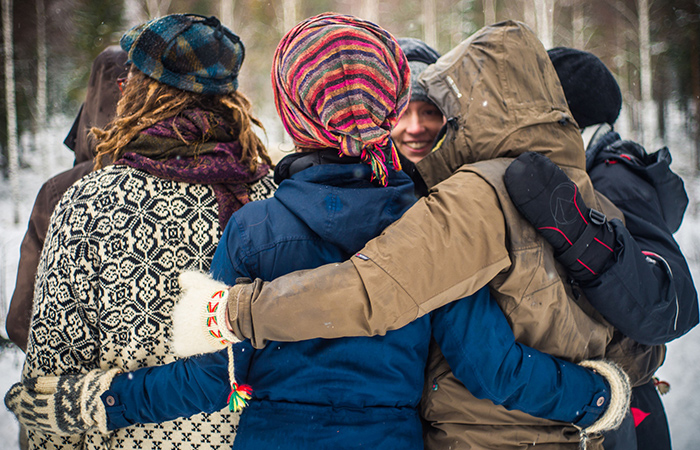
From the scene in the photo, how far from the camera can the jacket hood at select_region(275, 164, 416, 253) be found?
120cm

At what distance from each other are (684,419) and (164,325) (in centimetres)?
470

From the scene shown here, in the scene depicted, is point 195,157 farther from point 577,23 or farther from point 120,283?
point 577,23

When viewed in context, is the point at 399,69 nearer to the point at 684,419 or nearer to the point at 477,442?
the point at 477,442

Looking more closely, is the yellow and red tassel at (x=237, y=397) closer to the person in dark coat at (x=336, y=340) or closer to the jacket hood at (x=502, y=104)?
the person in dark coat at (x=336, y=340)

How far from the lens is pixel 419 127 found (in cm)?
245

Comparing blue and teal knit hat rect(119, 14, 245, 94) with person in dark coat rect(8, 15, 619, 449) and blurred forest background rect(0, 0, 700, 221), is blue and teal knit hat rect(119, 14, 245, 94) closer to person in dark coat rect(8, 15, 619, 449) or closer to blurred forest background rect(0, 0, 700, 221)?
person in dark coat rect(8, 15, 619, 449)

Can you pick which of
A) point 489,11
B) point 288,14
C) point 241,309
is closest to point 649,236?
point 241,309

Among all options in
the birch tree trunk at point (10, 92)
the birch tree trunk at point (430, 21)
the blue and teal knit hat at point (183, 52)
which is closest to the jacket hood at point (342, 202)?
the blue and teal knit hat at point (183, 52)

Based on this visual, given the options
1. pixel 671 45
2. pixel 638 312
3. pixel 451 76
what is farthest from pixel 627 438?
pixel 671 45

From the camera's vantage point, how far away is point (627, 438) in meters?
1.66

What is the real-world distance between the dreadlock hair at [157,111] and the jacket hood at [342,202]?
1.93 feet

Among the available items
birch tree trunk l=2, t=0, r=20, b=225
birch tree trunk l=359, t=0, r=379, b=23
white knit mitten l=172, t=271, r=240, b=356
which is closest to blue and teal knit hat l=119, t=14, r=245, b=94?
white knit mitten l=172, t=271, r=240, b=356

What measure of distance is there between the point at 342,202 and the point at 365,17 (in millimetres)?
12743

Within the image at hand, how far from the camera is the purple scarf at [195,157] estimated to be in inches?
61.1
